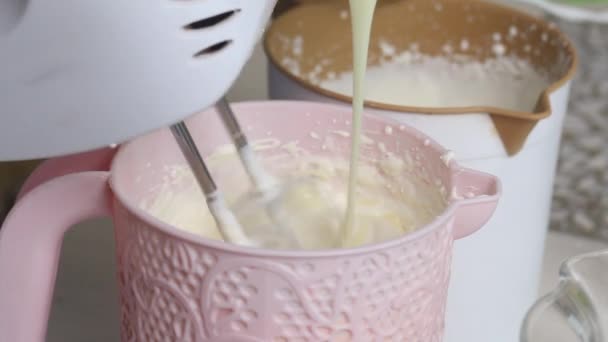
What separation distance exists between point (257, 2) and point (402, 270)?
12 cm

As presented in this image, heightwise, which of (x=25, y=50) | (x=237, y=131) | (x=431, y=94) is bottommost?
(x=431, y=94)

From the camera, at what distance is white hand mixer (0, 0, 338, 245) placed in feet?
0.81

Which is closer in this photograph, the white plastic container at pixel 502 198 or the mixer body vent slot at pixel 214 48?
the mixer body vent slot at pixel 214 48

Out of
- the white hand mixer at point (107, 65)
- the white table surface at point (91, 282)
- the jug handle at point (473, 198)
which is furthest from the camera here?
the white table surface at point (91, 282)

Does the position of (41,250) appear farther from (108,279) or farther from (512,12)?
(512,12)

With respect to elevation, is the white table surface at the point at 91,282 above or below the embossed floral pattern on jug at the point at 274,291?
below

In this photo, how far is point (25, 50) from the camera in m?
0.25

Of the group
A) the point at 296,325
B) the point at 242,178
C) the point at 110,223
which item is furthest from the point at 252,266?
the point at 110,223

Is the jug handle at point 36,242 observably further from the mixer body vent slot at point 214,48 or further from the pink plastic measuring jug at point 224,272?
the mixer body vent slot at point 214,48

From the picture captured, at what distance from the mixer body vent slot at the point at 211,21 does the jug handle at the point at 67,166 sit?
13 cm

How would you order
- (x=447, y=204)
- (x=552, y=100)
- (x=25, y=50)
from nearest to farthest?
(x=25, y=50) < (x=447, y=204) < (x=552, y=100)

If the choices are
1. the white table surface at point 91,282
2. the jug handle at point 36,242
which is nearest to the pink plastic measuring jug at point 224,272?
the jug handle at point 36,242

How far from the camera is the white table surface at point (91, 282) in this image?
1.61 feet

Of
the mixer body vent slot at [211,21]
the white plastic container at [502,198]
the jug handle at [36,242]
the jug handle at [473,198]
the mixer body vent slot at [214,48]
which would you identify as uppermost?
the mixer body vent slot at [211,21]
